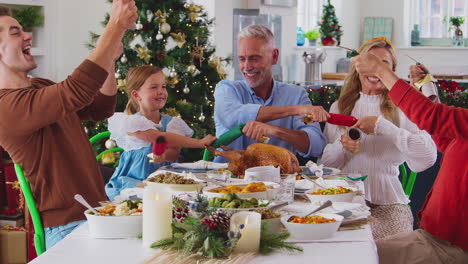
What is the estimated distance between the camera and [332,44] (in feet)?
31.8

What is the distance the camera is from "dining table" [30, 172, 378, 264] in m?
1.51

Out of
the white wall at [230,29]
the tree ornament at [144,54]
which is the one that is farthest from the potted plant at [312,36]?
the tree ornament at [144,54]

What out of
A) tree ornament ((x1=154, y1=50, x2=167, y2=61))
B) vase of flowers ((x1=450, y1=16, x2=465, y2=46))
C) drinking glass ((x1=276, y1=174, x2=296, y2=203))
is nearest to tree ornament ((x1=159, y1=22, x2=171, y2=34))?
tree ornament ((x1=154, y1=50, x2=167, y2=61))

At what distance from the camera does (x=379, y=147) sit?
284cm

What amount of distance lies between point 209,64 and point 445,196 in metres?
2.46

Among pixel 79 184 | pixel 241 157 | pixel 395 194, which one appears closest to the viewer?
pixel 79 184

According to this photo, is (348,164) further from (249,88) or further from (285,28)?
(285,28)

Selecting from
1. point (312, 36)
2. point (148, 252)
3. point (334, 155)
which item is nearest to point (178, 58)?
point (334, 155)

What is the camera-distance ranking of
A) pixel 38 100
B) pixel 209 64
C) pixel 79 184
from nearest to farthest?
pixel 38 100 < pixel 79 184 < pixel 209 64

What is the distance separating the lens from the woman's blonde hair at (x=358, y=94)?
2918 millimetres

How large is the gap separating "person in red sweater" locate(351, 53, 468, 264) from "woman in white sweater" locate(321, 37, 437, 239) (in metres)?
0.40

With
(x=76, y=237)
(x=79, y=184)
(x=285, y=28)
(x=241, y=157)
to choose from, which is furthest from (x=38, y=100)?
(x=285, y=28)

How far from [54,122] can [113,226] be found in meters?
0.74

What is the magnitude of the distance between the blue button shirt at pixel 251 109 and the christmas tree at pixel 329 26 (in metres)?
6.49
